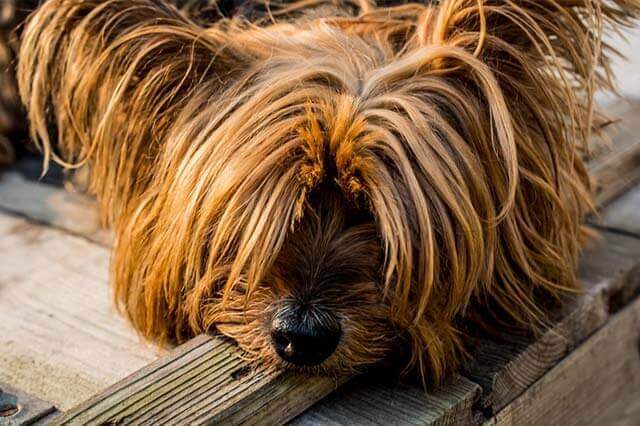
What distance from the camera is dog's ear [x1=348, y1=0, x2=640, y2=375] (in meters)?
2.32

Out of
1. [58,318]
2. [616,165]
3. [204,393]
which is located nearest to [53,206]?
[58,318]

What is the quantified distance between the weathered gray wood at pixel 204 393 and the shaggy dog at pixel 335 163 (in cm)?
5

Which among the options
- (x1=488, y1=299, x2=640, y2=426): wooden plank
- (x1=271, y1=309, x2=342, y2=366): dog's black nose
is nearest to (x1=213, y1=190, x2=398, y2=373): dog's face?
(x1=271, y1=309, x2=342, y2=366): dog's black nose

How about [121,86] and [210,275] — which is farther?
[121,86]

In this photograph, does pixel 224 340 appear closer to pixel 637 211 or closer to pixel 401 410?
pixel 401 410

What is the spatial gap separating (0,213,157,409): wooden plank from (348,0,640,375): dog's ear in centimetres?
73

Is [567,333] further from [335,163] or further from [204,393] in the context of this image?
[204,393]

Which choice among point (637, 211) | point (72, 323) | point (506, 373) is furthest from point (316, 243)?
point (637, 211)

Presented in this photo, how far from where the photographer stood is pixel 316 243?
2.37m

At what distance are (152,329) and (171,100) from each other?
1.87ft

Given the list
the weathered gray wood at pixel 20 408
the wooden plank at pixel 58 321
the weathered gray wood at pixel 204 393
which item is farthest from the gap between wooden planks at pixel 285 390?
the wooden plank at pixel 58 321

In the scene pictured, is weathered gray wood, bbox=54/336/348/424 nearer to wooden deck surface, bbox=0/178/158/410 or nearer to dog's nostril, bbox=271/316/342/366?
dog's nostril, bbox=271/316/342/366

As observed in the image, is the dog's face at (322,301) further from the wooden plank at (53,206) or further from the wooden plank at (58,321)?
the wooden plank at (53,206)

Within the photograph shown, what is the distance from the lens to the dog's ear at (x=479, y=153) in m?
2.32
